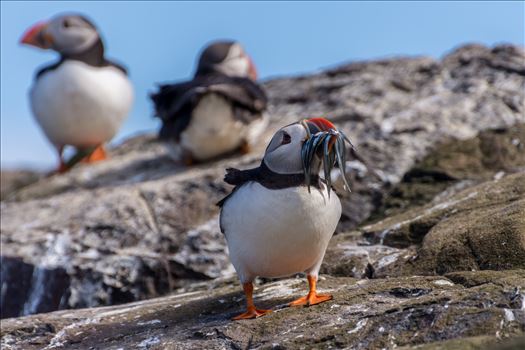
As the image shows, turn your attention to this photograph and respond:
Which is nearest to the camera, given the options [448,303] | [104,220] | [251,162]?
[448,303]

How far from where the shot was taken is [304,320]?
556 centimetres

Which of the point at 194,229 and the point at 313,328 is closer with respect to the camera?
the point at 313,328

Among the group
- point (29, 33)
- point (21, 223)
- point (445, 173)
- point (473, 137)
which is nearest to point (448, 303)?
point (445, 173)

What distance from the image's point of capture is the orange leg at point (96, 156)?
1221 centimetres

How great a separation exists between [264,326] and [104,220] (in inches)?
161

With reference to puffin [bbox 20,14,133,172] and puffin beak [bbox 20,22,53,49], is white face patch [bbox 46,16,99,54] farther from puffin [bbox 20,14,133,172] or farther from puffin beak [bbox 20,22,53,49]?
puffin beak [bbox 20,22,53,49]

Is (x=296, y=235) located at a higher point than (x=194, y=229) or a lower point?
higher

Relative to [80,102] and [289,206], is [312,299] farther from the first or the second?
[80,102]

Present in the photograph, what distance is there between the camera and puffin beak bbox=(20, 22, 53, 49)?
12455 millimetres

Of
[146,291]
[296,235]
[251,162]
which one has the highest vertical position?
[296,235]

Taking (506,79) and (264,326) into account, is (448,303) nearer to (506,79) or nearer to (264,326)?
(264,326)

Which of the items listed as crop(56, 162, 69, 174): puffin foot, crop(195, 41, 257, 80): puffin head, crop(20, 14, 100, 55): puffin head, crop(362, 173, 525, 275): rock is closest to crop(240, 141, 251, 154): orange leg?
crop(195, 41, 257, 80): puffin head

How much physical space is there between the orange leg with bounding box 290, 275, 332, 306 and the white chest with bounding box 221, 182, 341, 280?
0.11 meters

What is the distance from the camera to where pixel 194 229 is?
914cm
